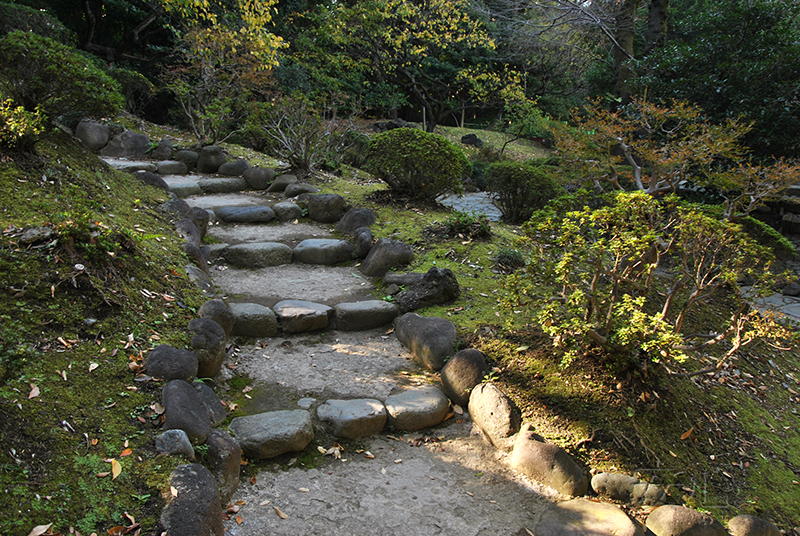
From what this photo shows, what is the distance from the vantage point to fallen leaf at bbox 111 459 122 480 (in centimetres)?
222

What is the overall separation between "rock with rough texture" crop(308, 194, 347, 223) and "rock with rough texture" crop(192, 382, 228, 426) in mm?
4243

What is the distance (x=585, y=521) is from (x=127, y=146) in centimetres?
978

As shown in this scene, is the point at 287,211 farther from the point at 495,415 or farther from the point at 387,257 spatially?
the point at 495,415

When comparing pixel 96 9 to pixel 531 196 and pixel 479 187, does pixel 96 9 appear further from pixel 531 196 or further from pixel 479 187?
pixel 531 196

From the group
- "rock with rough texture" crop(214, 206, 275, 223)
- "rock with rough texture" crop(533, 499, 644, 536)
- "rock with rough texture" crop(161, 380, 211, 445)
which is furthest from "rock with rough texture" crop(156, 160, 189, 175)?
"rock with rough texture" crop(533, 499, 644, 536)

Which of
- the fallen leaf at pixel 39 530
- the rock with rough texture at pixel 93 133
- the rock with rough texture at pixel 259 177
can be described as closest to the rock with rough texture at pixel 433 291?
the fallen leaf at pixel 39 530

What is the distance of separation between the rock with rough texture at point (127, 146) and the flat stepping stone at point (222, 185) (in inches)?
79.3

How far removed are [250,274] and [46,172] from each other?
2.10m

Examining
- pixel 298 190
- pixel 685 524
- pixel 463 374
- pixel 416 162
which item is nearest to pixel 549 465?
pixel 685 524

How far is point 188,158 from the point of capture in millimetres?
9148

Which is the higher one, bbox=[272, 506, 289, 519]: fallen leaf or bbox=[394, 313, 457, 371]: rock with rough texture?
bbox=[394, 313, 457, 371]: rock with rough texture

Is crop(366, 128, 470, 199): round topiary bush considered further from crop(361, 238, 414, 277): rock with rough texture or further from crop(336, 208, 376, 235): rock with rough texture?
crop(361, 238, 414, 277): rock with rough texture

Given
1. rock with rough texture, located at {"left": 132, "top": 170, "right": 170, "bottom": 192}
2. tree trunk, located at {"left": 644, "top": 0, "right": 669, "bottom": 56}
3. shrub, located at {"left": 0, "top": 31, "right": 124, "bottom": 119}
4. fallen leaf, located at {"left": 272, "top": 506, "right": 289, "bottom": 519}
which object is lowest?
fallen leaf, located at {"left": 272, "top": 506, "right": 289, "bottom": 519}

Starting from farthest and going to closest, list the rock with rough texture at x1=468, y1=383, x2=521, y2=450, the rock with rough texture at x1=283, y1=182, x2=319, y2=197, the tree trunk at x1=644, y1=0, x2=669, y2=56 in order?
1. the tree trunk at x1=644, y1=0, x2=669, y2=56
2. the rock with rough texture at x1=283, y1=182, x2=319, y2=197
3. the rock with rough texture at x1=468, y1=383, x2=521, y2=450
